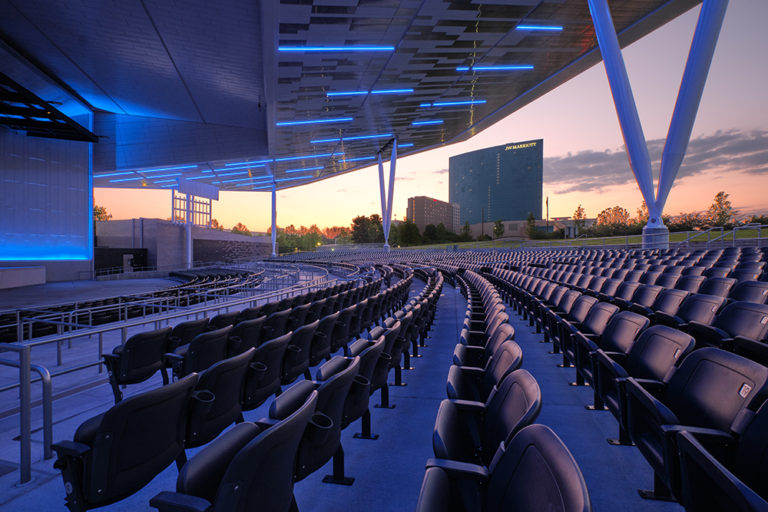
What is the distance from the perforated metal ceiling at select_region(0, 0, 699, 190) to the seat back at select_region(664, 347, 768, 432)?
12.4m

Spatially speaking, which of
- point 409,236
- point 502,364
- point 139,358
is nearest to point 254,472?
point 502,364

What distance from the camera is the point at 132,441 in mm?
1945

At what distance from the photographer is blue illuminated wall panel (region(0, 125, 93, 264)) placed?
1888 centimetres

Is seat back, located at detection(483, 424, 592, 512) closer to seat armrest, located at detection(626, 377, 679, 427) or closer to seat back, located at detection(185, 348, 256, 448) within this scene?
seat armrest, located at detection(626, 377, 679, 427)

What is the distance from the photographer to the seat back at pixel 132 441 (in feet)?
6.00

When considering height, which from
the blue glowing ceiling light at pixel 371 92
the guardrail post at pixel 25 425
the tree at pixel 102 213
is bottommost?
the guardrail post at pixel 25 425

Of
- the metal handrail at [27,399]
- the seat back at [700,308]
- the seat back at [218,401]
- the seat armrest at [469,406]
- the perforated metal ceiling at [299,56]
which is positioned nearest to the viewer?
the seat armrest at [469,406]

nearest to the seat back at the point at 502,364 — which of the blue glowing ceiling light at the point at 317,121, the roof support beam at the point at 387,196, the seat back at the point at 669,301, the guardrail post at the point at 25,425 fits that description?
the seat back at the point at 669,301

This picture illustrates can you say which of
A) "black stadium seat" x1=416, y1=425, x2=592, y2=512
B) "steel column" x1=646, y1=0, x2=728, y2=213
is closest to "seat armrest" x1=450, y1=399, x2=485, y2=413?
"black stadium seat" x1=416, y1=425, x2=592, y2=512

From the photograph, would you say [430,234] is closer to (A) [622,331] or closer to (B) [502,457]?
(A) [622,331]

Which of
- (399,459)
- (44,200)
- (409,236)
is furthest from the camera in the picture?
(409,236)

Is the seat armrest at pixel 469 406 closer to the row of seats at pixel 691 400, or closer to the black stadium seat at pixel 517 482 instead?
the black stadium seat at pixel 517 482

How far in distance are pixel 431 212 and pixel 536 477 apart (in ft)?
331

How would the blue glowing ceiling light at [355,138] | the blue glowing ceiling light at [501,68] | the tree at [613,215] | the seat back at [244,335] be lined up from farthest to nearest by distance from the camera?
the tree at [613,215] → the blue glowing ceiling light at [355,138] → the blue glowing ceiling light at [501,68] → the seat back at [244,335]
